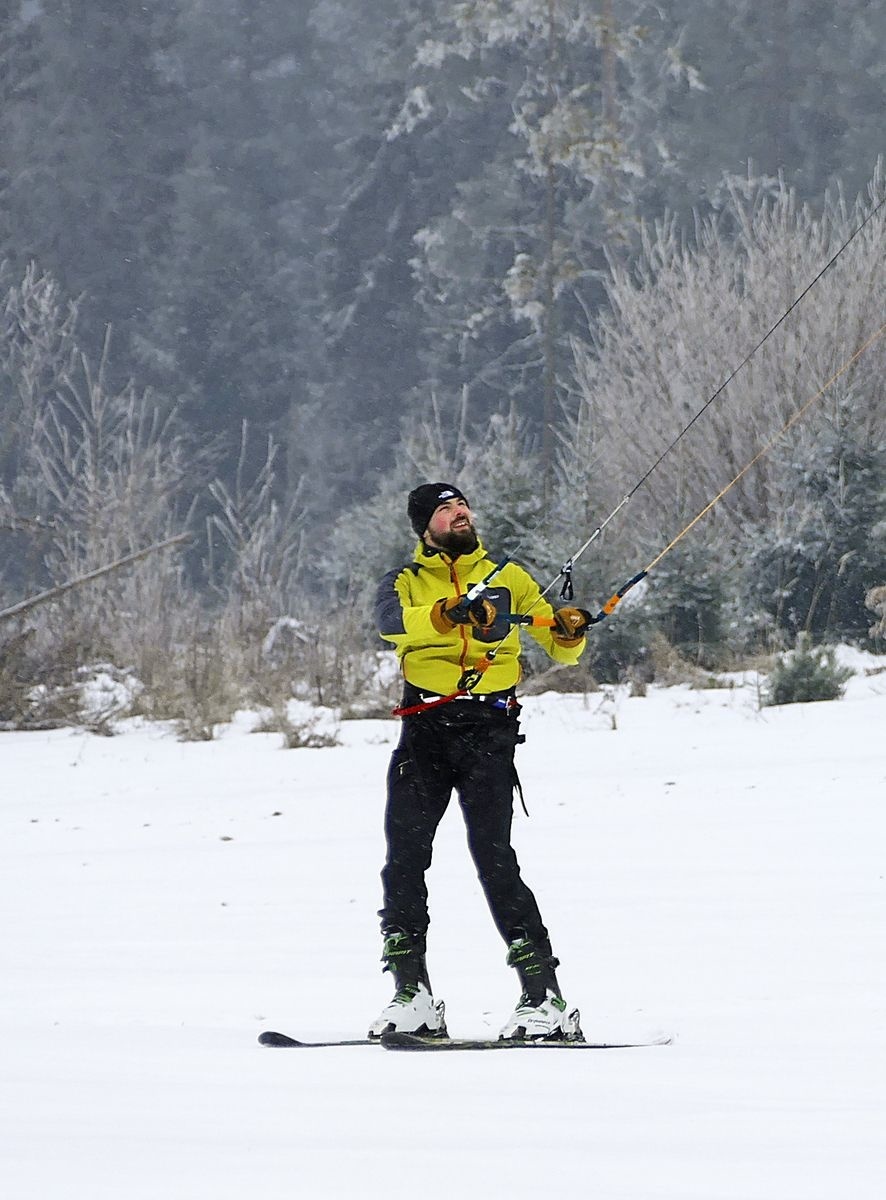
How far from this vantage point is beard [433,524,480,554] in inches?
200

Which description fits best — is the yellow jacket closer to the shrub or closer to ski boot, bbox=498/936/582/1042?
ski boot, bbox=498/936/582/1042

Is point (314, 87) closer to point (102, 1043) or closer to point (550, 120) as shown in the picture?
point (550, 120)

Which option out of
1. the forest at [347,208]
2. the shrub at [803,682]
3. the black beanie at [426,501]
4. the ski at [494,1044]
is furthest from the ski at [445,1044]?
the forest at [347,208]

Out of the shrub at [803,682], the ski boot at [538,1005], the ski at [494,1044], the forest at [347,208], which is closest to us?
the ski at [494,1044]

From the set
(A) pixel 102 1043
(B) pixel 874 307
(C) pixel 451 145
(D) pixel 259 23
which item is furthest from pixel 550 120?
(A) pixel 102 1043

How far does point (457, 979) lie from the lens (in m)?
6.16

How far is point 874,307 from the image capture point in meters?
21.1

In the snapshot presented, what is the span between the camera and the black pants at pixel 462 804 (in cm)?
496

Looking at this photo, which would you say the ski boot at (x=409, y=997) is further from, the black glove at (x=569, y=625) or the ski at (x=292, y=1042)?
the black glove at (x=569, y=625)

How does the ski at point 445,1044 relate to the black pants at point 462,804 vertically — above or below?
below

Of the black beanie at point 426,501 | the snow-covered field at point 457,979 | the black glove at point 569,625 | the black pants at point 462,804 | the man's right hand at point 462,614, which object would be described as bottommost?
the snow-covered field at point 457,979

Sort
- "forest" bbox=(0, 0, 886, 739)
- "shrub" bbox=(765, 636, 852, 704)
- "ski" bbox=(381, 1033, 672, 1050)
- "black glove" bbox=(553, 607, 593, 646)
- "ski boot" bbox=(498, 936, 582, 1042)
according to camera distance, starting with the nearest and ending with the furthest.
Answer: "ski" bbox=(381, 1033, 672, 1050)
"ski boot" bbox=(498, 936, 582, 1042)
"black glove" bbox=(553, 607, 593, 646)
"shrub" bbox=(765, 636, 852, 704)
"forest" bbox=(0, 0, 886, 739)

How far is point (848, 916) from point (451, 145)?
119ft

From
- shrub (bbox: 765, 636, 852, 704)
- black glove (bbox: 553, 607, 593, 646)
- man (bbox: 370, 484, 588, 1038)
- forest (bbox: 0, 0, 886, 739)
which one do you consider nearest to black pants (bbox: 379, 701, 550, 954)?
man (bbox: 370, 484, 588, 1038)
